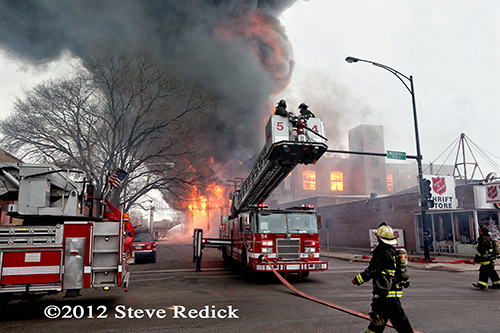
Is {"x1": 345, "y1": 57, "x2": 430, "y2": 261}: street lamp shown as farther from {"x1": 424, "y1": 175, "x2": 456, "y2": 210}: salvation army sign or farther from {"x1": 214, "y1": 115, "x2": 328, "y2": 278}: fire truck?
{"x1": 214, "y1": 115, "x2": 328, "y2": 278}: fire truck

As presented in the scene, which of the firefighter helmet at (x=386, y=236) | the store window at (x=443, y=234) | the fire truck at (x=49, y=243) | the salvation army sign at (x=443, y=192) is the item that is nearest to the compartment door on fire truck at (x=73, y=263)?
the fire truck at (x=49, y=243)

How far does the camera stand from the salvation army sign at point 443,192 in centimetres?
1609

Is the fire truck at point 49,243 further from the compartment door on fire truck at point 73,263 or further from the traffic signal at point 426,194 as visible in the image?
the traffic signal at point 426,194

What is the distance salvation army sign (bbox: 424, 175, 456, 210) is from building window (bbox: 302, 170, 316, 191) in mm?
38538

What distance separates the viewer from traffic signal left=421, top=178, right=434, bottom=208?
1484 cm

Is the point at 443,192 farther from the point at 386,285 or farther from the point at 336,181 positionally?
the point at 336,181

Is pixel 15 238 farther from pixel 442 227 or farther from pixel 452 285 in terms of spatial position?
pixel 442 227

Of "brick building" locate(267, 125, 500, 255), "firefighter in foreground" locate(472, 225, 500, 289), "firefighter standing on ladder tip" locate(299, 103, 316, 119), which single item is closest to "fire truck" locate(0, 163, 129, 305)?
"firefighter standing on ladder tip" locate(299, 103, 316, 119)

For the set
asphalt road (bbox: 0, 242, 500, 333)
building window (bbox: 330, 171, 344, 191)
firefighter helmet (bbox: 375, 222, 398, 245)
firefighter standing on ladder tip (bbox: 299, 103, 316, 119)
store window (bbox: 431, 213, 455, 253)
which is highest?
building window (bbox: 330, 171, 344, 191)

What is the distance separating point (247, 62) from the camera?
30.9 m

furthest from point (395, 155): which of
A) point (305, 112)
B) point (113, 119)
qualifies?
point (113, 119)

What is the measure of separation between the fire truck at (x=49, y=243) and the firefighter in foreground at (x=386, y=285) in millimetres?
4397

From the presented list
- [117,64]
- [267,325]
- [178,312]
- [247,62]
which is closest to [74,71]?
[117,64]

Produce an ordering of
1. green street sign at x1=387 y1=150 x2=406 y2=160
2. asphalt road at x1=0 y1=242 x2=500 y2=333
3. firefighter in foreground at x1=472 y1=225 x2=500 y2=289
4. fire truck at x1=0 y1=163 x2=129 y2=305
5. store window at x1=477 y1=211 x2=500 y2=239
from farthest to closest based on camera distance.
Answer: store window at x1=477 y1=211 x2=500 y2=239 < green street sign at x1=387 y1=150 x2=406 y2=160 < firefighter in foreground at x1=472 y1=225 x2=500 y2=289 < fire truck at x1=0 y1=163 x2=129 y2=305 < asphalt road at x1=0 y1=242 x2=500 y2=333
